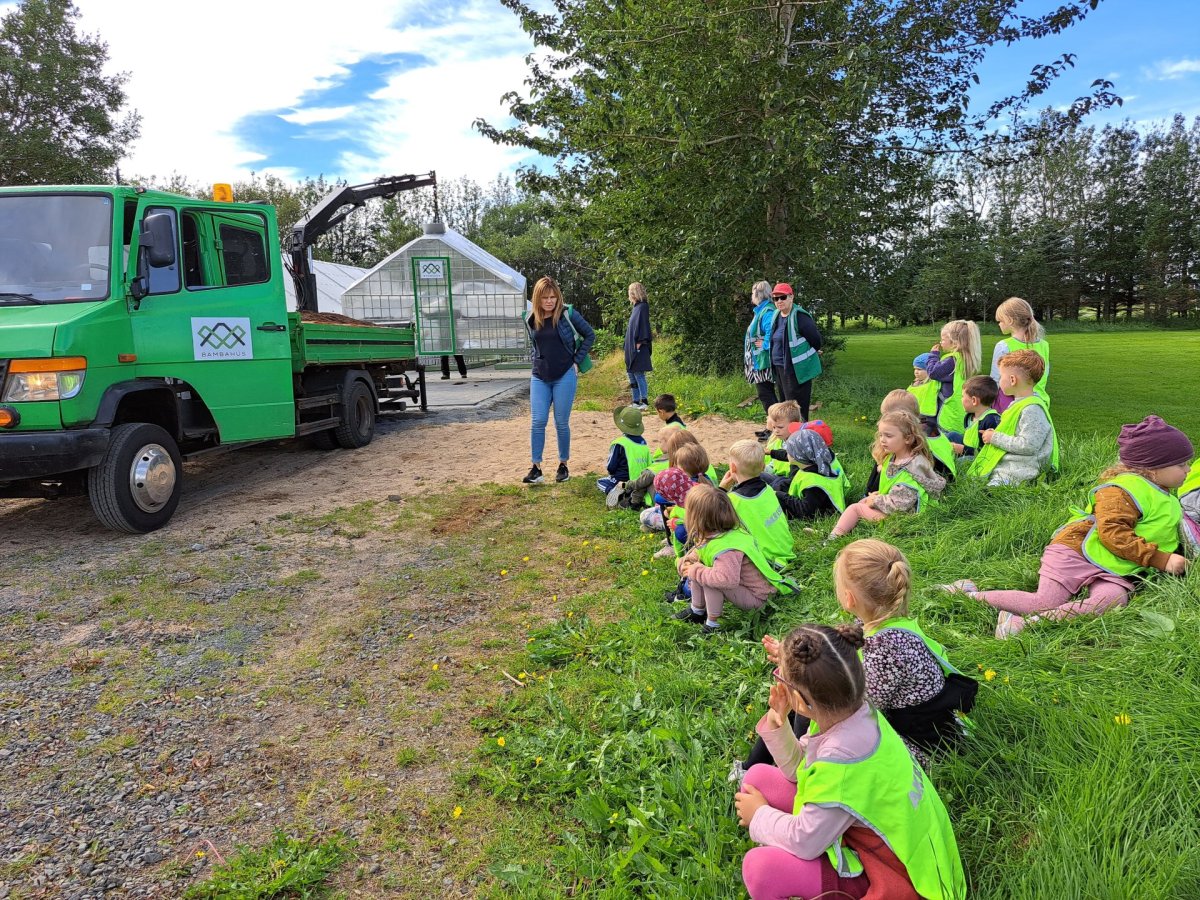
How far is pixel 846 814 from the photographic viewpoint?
73.5 inches

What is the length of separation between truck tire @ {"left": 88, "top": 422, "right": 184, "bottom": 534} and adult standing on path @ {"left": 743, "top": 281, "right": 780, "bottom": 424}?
629cm

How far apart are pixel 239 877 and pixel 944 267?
50.3m

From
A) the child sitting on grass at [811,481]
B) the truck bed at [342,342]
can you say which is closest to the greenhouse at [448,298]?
the truck bed at [342,342]

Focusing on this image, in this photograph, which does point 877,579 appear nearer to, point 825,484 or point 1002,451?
point 825,484

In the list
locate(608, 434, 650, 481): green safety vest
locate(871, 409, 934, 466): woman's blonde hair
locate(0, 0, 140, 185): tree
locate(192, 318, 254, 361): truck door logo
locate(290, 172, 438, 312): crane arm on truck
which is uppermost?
locate(0, 0, 140, 185): tree

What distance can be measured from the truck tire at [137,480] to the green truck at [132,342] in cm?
1

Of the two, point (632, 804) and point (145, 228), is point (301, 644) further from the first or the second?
point (145, 228)

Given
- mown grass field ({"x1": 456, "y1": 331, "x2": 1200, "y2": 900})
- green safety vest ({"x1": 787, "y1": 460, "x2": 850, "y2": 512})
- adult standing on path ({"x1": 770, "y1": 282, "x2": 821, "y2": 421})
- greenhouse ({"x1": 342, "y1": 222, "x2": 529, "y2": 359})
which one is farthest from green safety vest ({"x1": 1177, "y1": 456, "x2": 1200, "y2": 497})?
greenhouse ({"x1": 342, "y1": 222, "x2": 529, "y2": 359})

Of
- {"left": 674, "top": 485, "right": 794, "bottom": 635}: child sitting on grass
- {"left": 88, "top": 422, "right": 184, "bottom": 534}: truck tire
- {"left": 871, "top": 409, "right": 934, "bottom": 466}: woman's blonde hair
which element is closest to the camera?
{"left": 674, "top": 485, "right": 794, "bottom": 635}: child sitting on grass

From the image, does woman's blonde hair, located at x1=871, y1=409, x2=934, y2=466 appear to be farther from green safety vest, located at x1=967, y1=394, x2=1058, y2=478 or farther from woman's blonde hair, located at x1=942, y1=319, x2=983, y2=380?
woman's blonde hair, located at x1=942, y1=319, x2=983, y2=380

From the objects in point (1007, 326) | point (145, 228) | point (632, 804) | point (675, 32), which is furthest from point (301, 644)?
point (675, 32)

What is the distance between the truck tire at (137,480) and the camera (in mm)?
5637

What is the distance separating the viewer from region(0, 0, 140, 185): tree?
26.3 metres

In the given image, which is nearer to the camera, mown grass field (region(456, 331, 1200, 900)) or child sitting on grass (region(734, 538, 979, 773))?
mown grass field (region(456, 331, 1200, 900))
